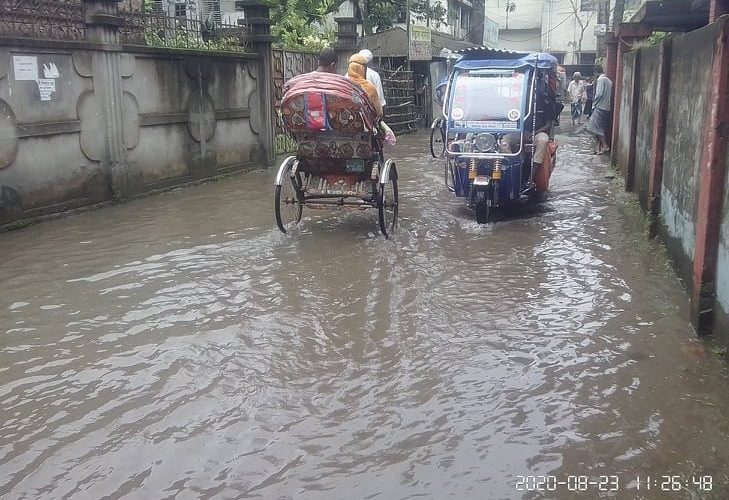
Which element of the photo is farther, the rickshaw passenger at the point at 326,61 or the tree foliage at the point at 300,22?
the tree foliage at the point at 300,22

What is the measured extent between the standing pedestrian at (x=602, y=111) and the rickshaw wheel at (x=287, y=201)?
8.33 m

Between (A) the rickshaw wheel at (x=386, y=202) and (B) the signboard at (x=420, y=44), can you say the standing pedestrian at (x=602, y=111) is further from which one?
(A) the rickshaw wheel at (x=386, y=202)

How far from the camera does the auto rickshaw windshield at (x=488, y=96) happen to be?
28.3 feet

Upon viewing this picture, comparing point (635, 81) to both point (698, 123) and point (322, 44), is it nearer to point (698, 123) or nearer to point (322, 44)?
point (698, 123)

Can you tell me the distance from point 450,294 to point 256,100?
27.4 feet

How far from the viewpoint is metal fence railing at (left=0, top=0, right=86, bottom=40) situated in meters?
7.98

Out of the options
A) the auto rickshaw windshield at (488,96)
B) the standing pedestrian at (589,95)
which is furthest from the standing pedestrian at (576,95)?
the auto rickshaw windshield at (488,96)

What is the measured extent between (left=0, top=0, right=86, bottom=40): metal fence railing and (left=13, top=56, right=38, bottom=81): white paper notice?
0.86 ft

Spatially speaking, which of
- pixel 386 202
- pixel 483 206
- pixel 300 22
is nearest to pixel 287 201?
pixel 386 202

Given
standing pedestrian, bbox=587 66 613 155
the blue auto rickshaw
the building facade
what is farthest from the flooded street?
the building facade

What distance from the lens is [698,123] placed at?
545cm

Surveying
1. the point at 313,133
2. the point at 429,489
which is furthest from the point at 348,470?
the point at 313,133

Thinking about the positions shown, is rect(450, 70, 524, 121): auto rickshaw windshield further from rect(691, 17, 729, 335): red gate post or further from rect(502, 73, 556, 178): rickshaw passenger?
rect(691, 17, 729, 335): red gate post

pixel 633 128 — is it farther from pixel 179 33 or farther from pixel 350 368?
pixel 179 33
